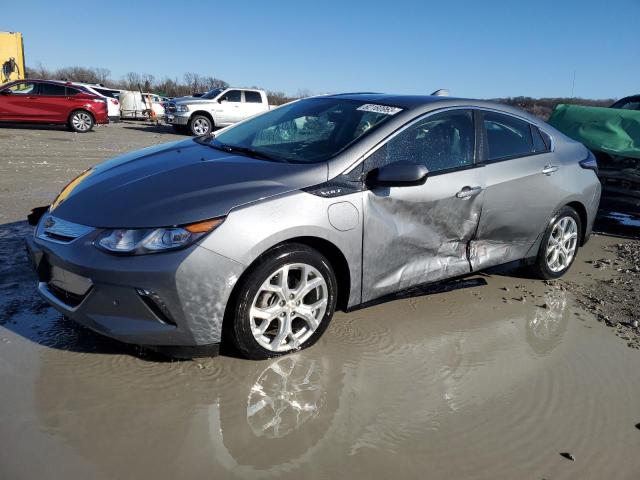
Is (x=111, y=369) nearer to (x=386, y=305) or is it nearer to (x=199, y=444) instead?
(x=199, y=444)

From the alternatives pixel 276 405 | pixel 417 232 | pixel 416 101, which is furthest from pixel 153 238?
pixel 416 101

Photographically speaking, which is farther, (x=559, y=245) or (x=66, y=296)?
(x=559, y=245)

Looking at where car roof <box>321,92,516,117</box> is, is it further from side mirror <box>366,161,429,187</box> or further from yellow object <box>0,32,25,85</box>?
yellow object <box>0,32,25,85</box>

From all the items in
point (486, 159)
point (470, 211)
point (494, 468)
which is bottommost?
point (494, 468)

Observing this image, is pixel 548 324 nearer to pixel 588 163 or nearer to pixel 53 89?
pixel 588 163

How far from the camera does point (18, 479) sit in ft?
6.63

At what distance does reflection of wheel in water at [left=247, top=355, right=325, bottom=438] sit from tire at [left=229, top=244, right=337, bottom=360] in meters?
0.13

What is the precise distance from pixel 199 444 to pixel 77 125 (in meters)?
17.2

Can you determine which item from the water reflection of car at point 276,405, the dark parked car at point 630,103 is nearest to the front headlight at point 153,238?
the water reflection of car at point 276,405

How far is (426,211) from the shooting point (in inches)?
136

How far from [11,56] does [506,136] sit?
2350cm

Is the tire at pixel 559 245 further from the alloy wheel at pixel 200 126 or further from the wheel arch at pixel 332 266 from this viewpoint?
the alloy wheel at pixel 200 126

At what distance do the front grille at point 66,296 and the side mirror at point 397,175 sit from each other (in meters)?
1.72

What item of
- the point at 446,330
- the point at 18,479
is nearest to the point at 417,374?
the point at 446,330
